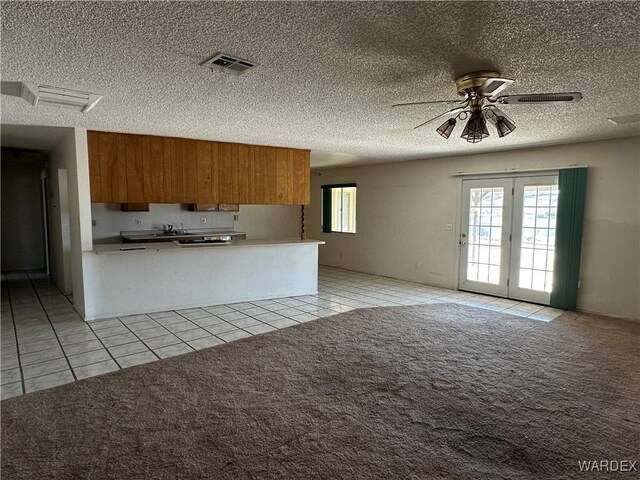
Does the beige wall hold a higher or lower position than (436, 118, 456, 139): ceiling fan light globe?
lower

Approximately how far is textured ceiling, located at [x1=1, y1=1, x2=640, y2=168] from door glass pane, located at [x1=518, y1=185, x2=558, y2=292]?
1.77 m

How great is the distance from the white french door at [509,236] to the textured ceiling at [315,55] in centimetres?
186

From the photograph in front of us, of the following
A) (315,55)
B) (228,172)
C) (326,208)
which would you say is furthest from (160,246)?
(326,208)

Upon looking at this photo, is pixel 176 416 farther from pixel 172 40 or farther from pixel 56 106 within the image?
pixel 56 106

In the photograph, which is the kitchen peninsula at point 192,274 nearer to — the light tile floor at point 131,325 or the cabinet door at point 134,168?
the light tile floor at point 131,325

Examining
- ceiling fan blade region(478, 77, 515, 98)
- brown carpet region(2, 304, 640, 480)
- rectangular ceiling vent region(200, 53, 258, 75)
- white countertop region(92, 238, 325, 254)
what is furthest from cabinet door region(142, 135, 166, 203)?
ceiling fan blade region(478, 77, 515, 98)

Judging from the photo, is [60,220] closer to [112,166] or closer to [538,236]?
[112,166]

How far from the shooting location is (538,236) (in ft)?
17.9

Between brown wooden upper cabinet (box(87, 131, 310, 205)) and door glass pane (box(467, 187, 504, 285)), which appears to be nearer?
brown wooden upper cabinet (box(87, 131, 310, 205))

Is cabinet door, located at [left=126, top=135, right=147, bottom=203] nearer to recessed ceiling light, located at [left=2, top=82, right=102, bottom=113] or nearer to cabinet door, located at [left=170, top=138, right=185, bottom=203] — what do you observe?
cabinet door, located at [left=170, top=138, right=185, bottom=203]

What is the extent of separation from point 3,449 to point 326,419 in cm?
187

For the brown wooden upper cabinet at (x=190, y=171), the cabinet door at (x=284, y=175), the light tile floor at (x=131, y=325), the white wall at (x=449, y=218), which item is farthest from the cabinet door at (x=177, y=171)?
the white wall at (x=449, y=218)

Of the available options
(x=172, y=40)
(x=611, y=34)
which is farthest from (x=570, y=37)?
(x=172, y=40)

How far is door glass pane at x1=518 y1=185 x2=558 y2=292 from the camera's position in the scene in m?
5.34
